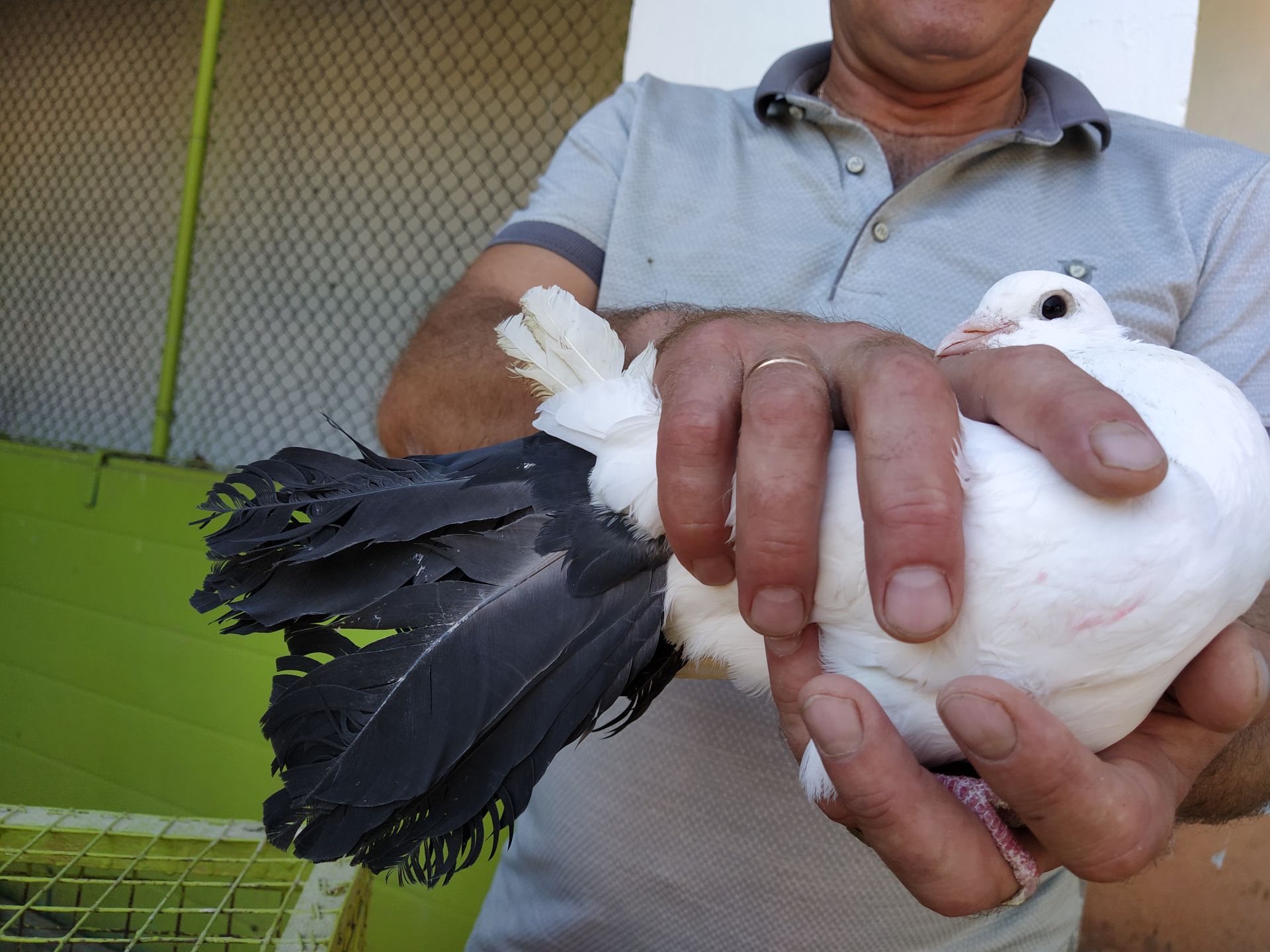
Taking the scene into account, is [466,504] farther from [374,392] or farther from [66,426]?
[66,426]

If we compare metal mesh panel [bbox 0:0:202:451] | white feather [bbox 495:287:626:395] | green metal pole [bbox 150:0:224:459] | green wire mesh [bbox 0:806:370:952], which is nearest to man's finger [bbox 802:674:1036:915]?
white feather [bbox 495:287:626:395]

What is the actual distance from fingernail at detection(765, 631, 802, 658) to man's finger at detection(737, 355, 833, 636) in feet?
0.27

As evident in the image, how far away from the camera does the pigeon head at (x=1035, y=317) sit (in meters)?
0.97

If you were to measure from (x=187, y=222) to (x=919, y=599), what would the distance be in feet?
9.46

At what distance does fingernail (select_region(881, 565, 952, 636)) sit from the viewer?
23.5 inches

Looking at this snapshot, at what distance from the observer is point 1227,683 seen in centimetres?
73

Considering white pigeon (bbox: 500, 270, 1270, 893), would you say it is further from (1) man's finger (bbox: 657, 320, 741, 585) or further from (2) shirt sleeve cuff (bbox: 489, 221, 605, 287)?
(2) shirt sleeve cuff (bbox: 489, 221, 605, 287)

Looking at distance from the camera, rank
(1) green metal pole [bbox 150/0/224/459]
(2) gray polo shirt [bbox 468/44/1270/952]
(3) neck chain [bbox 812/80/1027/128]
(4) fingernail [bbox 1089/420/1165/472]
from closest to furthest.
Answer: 1. (4) fingernail [bbox 1089/420/1165/472]
2. (2) gray polo shirt [bbox 468/44/1270/952]
3. (3) neck chain [bbox 812/80/1027/128]
4. (1) green metal pole [bbox 150/0/224/459]

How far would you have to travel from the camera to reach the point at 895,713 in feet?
2.49

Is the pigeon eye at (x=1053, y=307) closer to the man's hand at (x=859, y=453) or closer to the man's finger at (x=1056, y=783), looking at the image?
the man's hand at (x=859, y=453)

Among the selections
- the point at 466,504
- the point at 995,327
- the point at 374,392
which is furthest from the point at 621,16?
the point at 466,504

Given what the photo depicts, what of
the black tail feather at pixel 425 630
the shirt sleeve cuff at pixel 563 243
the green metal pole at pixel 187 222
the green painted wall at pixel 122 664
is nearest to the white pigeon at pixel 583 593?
the black tail feather at pixel 425 630

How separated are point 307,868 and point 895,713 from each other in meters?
0.75

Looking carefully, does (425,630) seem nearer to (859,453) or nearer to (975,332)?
(859,453)
